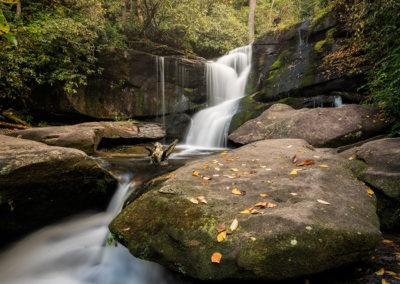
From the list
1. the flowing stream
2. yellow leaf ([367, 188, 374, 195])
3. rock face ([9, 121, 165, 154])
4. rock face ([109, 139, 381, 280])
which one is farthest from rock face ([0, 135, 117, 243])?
yellow leaf ([367, 188, 374, 195])

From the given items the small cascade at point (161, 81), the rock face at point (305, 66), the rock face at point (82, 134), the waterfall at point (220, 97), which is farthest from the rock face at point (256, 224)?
the small cascade at point (161, 81)

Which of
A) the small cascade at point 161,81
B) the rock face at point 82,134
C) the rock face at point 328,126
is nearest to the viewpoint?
the rock face at point 328,126

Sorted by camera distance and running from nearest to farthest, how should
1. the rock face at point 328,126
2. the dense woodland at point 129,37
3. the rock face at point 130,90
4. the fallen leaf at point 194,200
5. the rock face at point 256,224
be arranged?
the rock face at point 256,224 < the fallen leaf at point 194,200 < the dense woodland at point 129,37 < the rock face at point 328,126 < the rock face at point 130,90

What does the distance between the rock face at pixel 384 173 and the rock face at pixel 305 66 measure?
494cm

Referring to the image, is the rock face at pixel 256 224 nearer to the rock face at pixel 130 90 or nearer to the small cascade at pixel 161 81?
the small cascade at pixel 161 81

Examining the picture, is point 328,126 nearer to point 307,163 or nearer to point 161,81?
point 307,163

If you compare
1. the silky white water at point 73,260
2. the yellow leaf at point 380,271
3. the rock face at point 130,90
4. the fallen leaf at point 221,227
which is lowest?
the silky white water at point 73,260

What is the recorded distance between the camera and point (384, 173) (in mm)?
2650

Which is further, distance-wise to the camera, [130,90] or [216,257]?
[130,90]

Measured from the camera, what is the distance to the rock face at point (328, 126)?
5.30 m

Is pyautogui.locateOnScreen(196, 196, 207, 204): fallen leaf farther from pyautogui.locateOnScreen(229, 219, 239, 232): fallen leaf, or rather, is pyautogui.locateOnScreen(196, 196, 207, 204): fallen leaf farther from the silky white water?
the silky white water

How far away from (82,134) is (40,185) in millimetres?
3773

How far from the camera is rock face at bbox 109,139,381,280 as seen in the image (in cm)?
160

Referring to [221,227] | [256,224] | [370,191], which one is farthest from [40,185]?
[370,191]
